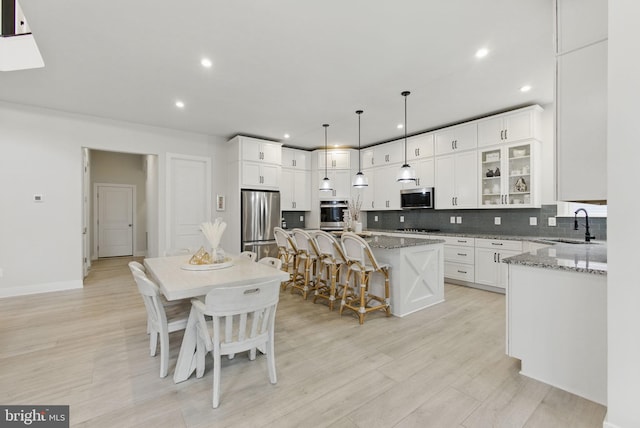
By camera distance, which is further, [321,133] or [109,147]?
[321,133]

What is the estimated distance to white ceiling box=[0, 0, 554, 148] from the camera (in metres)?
2.25

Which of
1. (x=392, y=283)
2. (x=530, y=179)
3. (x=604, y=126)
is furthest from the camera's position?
(x=530, y=179)

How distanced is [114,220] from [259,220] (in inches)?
200

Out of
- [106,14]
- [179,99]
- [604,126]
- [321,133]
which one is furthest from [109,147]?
[604,126]

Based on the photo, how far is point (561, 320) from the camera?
1.95m

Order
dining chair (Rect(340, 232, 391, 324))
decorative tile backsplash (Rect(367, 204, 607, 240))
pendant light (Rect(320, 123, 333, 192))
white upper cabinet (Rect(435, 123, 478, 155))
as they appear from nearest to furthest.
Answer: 1. dining chair (Rect(340, 232, 391, 324))
2. decorative tile backsplash (Rect(367, 204, 607, 240))
3. white upper cabinet (Rect(435, 123, 478, 155))
4. pendant light (Rect(320, 123, 333, 192))

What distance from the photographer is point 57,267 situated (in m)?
4.47

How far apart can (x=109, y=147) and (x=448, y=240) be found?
601 centimetres

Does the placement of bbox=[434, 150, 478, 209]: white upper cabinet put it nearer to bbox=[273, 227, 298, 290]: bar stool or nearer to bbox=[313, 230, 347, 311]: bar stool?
bbox=[313, 230, 347, 311]: bar stool

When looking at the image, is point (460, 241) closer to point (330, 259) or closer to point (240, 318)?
point (330, 259)

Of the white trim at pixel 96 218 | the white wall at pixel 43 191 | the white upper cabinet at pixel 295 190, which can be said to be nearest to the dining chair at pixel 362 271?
the white upper cabinet at pixel 295 190

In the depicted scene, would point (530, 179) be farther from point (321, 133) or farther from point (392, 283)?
point (321, 133)

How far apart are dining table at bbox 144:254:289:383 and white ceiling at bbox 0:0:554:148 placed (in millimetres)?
2095

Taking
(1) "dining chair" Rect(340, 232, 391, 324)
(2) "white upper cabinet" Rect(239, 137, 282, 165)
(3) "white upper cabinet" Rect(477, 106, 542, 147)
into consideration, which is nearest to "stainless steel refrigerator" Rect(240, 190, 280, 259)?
(2) "white upper cabinet" Rect(239, 137, 282, 165)
